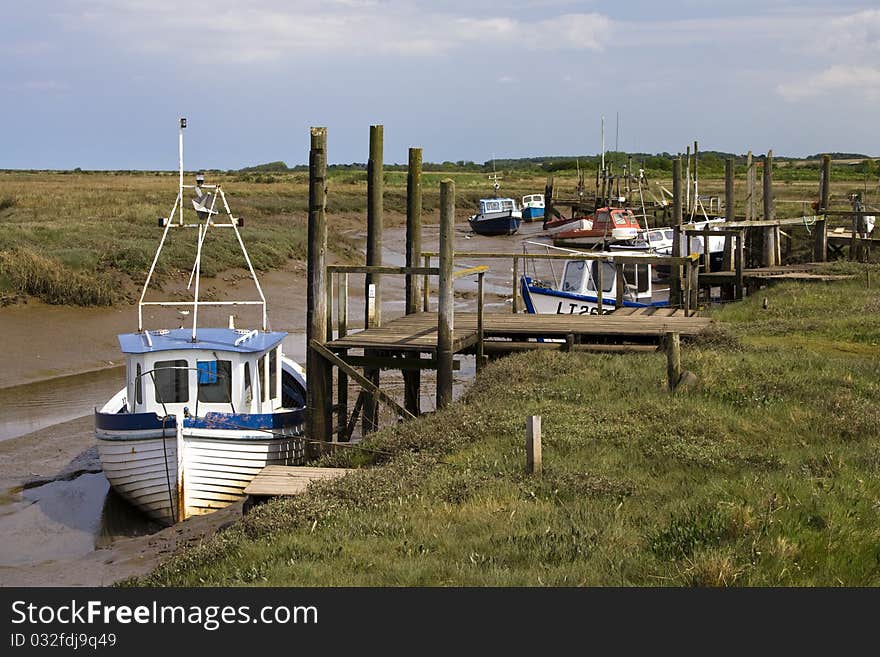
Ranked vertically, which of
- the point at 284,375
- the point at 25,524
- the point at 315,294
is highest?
the point at 315,294

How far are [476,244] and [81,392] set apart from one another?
139 ft

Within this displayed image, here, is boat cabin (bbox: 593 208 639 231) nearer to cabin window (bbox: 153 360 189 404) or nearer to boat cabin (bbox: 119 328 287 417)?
boat cabin (bbox: 119 328 287 417)

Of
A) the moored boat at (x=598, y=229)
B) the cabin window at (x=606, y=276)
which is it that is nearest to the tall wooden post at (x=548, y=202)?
the moored boat at (x=598, y=229)

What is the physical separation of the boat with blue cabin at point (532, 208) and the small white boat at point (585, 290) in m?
50.2

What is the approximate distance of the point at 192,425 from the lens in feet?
50.9

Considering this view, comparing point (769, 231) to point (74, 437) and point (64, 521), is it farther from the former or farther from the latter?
point (64, 521)

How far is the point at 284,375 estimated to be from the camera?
63.9 feet

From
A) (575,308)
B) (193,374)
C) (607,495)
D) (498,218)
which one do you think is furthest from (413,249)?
(498,218)

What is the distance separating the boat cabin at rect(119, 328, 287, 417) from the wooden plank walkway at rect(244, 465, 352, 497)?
3092mm

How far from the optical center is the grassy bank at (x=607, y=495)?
8.30 meters

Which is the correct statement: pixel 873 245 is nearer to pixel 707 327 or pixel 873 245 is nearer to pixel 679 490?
pixel 707 327

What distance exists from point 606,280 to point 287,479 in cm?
1464

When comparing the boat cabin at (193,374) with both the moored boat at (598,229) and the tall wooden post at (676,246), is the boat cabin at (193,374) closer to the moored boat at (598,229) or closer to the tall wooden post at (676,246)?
the tall wooden post at (676,246)
